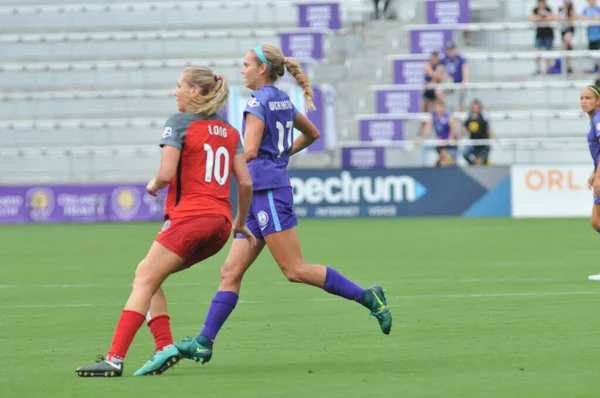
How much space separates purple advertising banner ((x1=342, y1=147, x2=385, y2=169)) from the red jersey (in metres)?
23.6

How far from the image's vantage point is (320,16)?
34.0 meters

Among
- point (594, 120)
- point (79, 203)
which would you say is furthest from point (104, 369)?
point (79, 203)

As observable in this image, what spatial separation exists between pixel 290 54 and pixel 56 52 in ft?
23.1

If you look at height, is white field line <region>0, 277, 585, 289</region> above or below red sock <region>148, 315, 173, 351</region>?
below

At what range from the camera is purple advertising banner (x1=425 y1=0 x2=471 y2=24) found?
34.0 m

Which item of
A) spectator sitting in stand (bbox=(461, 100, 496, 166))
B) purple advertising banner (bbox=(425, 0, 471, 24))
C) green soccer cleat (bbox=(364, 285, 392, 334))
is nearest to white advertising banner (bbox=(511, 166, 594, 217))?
spectator sitting in stand (bbox=(461, 100, 496, 166))

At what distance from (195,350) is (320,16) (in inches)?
1040

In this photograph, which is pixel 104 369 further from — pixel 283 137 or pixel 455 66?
pixel 455 66

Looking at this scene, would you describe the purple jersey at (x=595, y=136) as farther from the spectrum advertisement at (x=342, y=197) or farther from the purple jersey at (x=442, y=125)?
the purple jersey at (x=442, y=125)

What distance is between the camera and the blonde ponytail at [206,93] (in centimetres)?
777

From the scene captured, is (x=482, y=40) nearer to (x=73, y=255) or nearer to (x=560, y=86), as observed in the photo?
(x=560, y=86)

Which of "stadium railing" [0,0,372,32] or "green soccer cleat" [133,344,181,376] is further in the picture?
"stadium railing" [0,0,372,32]

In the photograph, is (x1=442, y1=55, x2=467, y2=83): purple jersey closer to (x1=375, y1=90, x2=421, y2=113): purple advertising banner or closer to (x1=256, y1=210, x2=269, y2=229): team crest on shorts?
(x1=375, y1=90, x2=421, y2=113): purple advertising banner

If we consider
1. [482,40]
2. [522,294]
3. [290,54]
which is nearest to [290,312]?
[522,294]
